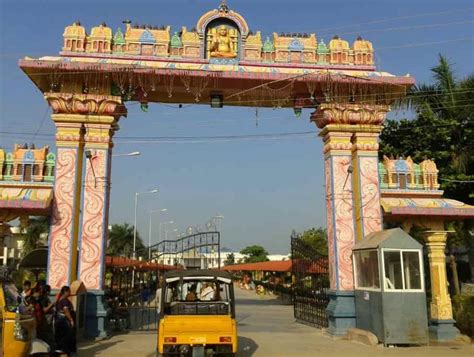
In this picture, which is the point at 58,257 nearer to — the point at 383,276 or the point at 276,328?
the point at 276,328

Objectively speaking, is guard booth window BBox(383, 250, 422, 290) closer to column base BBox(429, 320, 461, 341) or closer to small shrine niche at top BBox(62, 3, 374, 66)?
column base BBox(429, 320, 461, 341)

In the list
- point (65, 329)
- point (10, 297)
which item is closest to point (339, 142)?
point (65, 329)

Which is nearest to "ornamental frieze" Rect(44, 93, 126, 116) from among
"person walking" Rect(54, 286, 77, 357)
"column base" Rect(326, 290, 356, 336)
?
"person walking" Rect(54, 286, 77, 357)

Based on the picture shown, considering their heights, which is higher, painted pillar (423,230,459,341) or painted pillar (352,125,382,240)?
painted pillar (352,125,382,240)

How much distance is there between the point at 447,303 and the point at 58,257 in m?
10.2

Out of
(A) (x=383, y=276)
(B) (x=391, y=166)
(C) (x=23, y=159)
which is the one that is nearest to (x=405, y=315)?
(A) (x=383, y=276)

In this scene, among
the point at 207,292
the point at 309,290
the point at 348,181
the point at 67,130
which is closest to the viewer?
the point at 207,292

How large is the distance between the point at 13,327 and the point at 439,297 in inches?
412

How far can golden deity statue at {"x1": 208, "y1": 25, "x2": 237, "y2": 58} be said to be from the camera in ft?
45.1

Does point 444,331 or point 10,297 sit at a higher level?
point 10,297

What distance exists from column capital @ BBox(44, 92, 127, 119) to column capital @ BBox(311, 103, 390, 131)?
225 inches

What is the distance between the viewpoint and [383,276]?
11484 millimetres

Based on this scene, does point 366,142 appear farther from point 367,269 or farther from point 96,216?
point 96,216

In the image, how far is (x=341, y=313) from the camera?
12789mm
